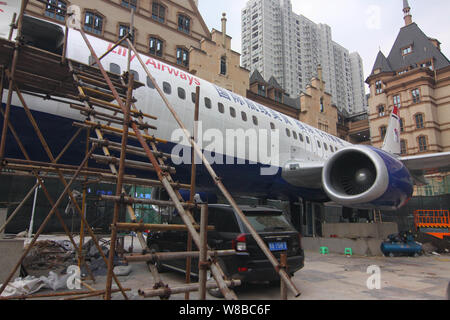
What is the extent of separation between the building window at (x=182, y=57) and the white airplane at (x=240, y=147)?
17.2 m

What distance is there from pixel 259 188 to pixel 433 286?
5.97 metres

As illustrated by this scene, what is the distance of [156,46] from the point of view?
2517cm

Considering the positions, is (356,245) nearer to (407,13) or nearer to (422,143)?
(422,143)

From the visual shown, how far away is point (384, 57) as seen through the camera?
43.8 m

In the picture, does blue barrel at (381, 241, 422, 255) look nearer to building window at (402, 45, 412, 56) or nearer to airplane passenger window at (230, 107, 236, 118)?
airplane passenger window at (230, 107, 236, 118)

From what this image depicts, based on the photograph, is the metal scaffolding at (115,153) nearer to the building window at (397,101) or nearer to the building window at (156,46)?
the building window at (156,46)

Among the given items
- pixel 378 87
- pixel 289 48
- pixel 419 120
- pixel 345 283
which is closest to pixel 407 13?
pixel 378 87

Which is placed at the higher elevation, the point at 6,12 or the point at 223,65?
the point at 223,65

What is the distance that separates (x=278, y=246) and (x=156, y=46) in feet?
77.6

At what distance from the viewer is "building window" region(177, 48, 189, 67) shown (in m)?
26.3

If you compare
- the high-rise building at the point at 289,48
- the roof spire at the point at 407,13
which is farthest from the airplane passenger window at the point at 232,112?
the high-rise building at the point at 289,48

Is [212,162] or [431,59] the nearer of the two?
[212,162]
